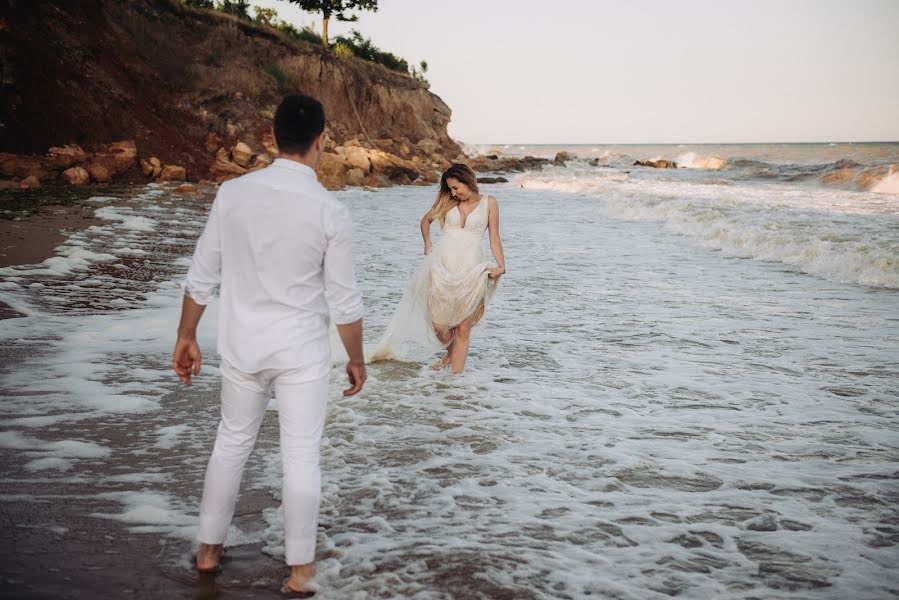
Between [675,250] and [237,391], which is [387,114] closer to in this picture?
[675,250]

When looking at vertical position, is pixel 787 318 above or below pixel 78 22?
below

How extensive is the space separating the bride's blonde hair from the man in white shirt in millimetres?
3440

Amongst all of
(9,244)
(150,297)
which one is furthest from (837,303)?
(9,244)

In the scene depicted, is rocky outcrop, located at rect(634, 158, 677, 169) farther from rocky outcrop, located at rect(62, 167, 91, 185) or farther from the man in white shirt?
the man in white shirt

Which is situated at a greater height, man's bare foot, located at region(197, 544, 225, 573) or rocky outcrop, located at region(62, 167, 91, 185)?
rocky outcrop, located at region(62, 167, 91, 185)

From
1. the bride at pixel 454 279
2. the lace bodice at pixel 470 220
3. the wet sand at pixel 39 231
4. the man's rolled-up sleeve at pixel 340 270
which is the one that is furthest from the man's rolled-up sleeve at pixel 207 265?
the wet sand at pixel 39 231

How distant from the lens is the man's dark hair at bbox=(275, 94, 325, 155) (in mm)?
2805

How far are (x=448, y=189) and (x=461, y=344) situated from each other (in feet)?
4.75

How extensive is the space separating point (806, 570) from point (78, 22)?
98.4 ft

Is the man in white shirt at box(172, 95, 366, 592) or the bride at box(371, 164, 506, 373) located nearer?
the man in white shirt at box(172, 95, 366, 592)

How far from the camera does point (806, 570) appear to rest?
324 cm

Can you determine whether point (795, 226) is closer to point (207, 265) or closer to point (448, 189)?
point (448, 189)

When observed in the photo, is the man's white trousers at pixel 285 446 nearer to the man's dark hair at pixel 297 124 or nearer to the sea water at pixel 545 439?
the sea water at pixel 545 439

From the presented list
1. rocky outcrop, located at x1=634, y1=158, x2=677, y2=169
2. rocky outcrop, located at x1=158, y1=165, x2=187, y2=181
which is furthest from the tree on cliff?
rocky outcrop, located at x1=634, y1=158, x2=677, y2=169
